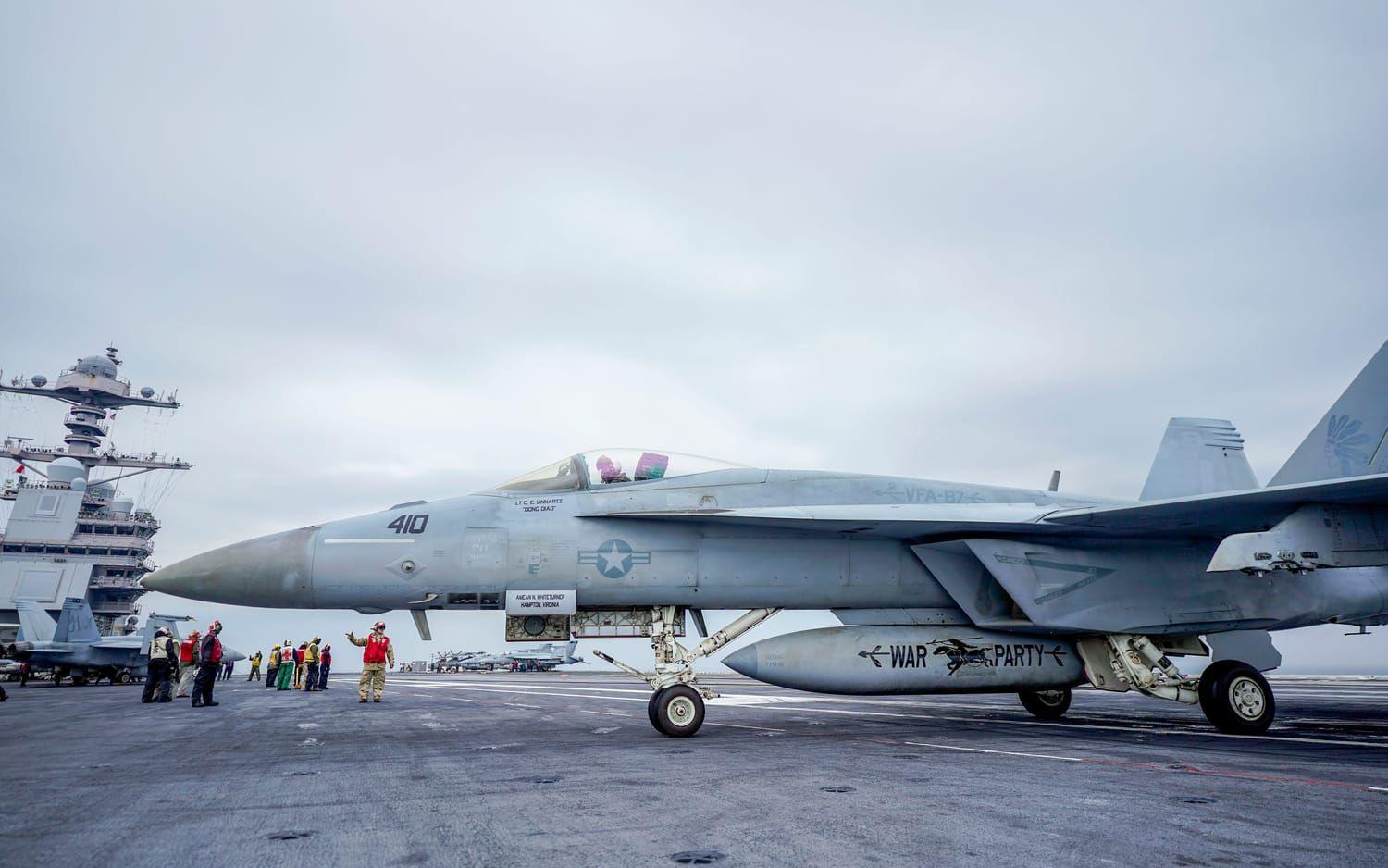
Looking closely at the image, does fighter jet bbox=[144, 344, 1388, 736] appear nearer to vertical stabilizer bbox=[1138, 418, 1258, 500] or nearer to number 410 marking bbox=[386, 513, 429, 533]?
number 410 marking bbox=[386, 513, 429, 533]

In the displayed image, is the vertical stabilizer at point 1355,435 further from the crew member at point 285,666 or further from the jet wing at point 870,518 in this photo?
the crew member at point 285,666

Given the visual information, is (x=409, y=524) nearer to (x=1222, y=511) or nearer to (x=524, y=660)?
(x=1222, y=511)

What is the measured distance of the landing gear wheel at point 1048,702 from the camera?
1205 cm

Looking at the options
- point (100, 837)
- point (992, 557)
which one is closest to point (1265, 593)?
point (992, 557)

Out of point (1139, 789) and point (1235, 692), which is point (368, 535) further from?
point (1235, 692)

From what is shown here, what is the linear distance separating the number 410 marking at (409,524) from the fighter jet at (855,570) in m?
0.02

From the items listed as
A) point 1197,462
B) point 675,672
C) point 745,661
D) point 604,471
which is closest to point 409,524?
point 604,471

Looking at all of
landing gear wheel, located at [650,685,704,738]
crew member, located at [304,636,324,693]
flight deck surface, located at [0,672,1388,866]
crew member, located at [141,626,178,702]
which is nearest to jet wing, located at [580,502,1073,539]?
landing gear wheel, located at [650,685,704,738]

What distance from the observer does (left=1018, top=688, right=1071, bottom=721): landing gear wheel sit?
12.0 metres

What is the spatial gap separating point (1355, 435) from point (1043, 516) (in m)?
5.71

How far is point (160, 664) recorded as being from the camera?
60.0ft

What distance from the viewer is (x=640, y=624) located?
364 inches

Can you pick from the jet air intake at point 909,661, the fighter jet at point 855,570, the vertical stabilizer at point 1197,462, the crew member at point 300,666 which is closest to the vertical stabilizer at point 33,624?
the crew member at point 300,666

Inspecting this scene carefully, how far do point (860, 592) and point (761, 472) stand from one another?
1.91 metres
